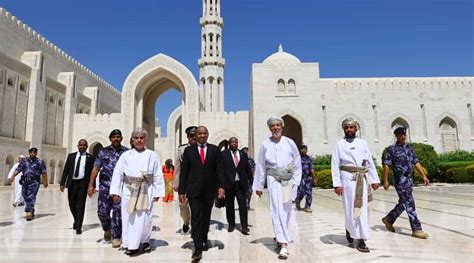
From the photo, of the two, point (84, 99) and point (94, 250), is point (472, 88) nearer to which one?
point (94, 250)

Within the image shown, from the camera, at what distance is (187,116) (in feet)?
73.6

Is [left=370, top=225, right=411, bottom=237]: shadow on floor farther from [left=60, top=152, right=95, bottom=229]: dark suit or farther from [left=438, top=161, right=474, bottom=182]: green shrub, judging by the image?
[left=438, top=161, right=474, bottom=182]: green shrub

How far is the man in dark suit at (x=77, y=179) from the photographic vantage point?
5.38 metres

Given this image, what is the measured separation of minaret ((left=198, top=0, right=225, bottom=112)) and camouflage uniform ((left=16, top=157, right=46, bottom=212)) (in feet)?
79.1

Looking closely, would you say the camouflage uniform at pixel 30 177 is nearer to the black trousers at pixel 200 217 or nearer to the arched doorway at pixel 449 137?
the black trousers at pixel 200 217

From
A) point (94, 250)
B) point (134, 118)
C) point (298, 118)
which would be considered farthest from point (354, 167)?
point (134, 118)

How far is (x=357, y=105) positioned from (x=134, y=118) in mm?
14753

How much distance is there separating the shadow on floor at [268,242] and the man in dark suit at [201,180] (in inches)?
31.4

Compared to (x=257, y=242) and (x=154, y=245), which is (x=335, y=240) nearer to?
(x=257, y=242)

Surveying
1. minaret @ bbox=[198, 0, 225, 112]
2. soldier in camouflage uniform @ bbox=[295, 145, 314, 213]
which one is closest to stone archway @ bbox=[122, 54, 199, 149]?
minaret @ bbox=[198, 0, 225, 112]

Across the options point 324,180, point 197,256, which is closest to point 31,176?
point 197,256

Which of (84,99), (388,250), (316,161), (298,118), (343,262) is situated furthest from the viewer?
(84,99)

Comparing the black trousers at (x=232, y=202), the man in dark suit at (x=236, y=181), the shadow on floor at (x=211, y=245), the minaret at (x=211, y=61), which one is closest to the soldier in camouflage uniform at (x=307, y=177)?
the man in dark suit at (x=236, y=181)

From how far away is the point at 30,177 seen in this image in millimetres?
7035
